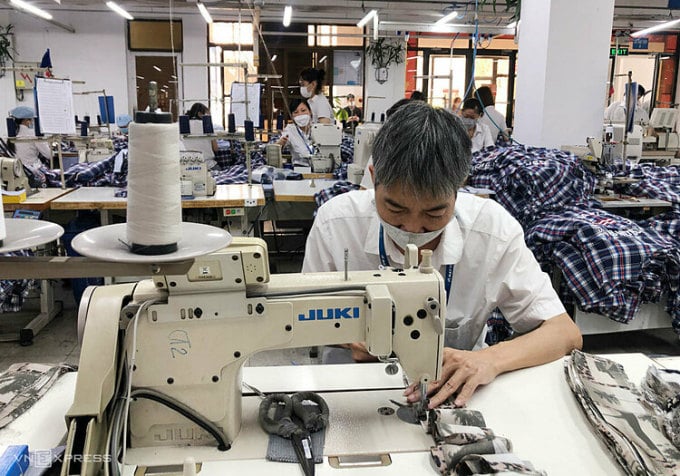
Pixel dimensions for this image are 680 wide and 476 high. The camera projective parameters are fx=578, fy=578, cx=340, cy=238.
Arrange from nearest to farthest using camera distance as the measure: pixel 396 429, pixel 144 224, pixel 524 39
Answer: pixel 144 224
pixel 396 429
pixel 524 39

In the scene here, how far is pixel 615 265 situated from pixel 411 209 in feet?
5.85

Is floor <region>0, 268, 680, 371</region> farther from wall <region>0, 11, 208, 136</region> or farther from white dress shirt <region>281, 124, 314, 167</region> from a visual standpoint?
wall <region>0, 11, 208, 136</region>

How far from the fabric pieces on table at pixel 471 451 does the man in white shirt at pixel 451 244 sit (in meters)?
0.10

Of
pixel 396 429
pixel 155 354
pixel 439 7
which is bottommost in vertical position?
pixel 396 429

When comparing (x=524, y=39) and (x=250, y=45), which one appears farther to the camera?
(x=250, y=45)

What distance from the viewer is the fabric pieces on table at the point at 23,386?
1113 millimetres

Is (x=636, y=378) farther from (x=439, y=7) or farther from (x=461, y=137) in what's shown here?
(x=439, y=7)

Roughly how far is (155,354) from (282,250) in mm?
4443

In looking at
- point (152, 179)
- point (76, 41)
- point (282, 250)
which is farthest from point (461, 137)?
point (76, 41)

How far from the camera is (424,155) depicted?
4.14 feet

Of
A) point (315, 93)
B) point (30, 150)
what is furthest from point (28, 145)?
point (315, 93)

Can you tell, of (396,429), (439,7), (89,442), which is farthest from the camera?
(439,7)

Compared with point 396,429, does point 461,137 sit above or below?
above

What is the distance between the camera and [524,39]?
4.57 m
